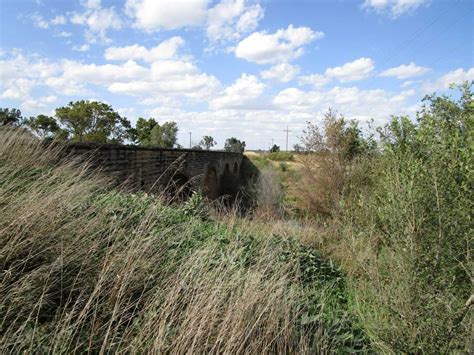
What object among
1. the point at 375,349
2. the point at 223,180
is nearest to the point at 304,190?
the point at 375,349

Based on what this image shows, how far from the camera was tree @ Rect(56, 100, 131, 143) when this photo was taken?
93.5 ft

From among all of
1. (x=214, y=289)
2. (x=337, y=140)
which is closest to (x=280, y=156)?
(x=337, y=140)

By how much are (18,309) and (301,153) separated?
40.0 ft

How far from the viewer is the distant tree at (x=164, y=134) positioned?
4100 centimetres

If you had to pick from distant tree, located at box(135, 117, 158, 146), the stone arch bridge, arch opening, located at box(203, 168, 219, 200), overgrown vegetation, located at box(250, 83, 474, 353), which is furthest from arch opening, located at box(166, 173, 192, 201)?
distant tree, located at box(135, 117, 158, 146)

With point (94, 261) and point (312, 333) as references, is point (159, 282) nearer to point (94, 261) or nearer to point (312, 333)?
point (94, 261)

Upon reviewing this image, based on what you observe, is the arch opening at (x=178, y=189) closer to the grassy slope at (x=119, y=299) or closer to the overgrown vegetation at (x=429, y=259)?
the grassy slope at (x=119, y=299)

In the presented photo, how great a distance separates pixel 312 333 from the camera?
2486mm

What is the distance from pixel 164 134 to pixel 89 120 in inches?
560

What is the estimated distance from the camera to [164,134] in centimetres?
4309

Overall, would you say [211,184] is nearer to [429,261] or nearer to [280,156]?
[280,156]

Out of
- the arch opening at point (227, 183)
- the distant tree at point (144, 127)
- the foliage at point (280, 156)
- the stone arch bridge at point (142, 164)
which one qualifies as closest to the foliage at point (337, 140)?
the stone arch bridge at point (142, 164)

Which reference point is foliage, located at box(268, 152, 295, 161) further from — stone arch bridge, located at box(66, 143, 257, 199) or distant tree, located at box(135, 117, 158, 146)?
stone arch bridge, located at box(66, 143, 257, 199)

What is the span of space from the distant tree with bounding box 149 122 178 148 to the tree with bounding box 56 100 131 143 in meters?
9.28
